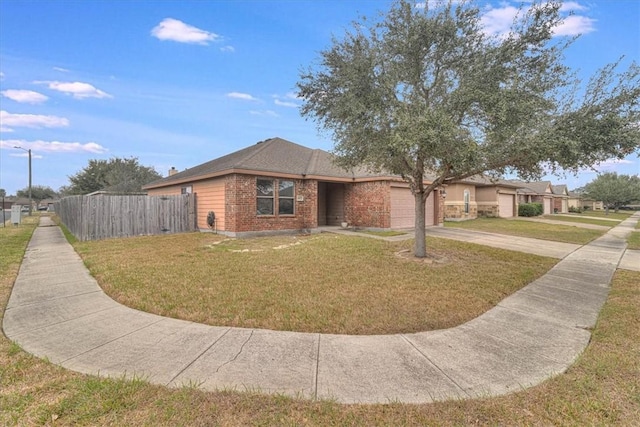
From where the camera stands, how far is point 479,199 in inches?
1057

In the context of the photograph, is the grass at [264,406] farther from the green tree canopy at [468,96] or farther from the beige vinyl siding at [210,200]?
the beige vinyl siding at [210,200]

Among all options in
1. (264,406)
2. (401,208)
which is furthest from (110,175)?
(264,406)

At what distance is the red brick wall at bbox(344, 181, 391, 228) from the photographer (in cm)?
1445

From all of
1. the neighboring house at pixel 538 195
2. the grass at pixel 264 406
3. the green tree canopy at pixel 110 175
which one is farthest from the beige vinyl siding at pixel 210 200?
the neighboring house at pixel 538 195

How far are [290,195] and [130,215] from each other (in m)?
7.25

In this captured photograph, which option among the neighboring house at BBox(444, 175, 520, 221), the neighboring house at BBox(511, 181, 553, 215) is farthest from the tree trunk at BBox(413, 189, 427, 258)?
the neighboring house at BBox(511, 181, 553, 215)

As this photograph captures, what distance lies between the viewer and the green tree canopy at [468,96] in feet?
19.0

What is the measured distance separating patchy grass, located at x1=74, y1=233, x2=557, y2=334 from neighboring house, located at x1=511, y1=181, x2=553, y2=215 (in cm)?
2886

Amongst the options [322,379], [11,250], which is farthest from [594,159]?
[11,250]

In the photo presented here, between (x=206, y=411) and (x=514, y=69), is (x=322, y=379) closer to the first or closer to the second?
(x=206, y=411)

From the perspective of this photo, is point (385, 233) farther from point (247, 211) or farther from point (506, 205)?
point (506, 205)

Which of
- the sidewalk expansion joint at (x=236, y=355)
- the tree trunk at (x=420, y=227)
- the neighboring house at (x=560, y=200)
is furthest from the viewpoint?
the neighboring house at (x=560, y=200)

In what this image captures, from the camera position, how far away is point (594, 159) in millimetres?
6250

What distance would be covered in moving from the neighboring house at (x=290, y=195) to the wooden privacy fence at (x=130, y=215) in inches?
30.9
